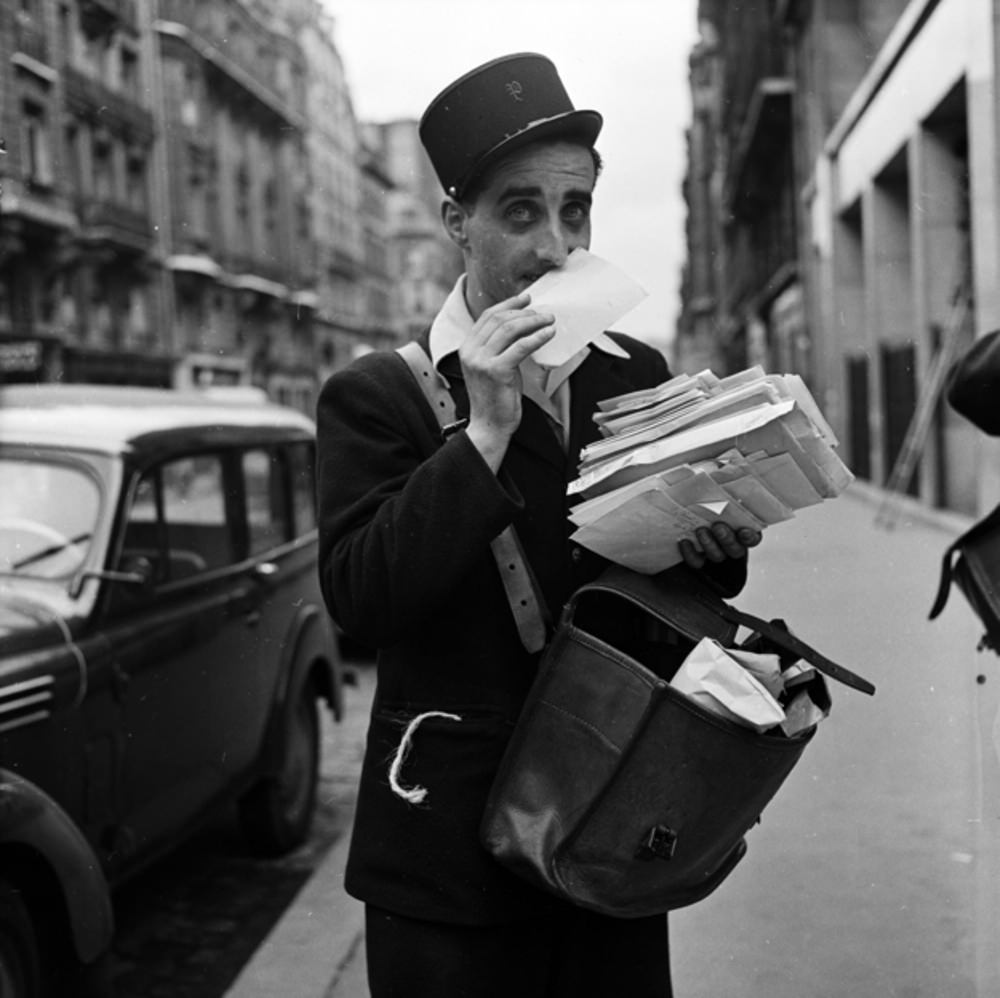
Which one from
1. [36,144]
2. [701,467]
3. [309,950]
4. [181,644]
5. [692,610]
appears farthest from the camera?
[36,144]

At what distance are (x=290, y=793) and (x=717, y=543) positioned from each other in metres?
4.03

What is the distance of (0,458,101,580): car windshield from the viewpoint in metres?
3.84

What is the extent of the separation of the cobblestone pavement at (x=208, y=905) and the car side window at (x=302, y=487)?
4.26 feet

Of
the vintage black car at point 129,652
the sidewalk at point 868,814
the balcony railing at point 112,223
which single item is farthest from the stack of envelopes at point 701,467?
the balcony railing at point 112,223

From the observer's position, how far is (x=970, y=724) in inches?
99.5

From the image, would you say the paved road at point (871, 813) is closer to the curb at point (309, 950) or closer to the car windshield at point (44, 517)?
the curb at point (309, 950)

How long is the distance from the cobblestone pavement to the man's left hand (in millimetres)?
2839

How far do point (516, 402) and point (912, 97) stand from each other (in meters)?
3.70

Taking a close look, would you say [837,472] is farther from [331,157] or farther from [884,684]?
[331,157]

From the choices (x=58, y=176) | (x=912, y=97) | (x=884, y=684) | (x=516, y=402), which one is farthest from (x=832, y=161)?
(x=58, y=176)

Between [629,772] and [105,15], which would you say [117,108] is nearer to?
[105,15]

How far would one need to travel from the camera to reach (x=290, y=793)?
532 cm

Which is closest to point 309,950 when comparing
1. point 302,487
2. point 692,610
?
point 692,610

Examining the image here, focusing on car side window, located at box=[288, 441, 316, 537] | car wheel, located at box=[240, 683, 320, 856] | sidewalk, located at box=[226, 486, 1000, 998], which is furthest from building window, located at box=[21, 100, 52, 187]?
sidewalk, located at box=[226, 486, 1000, 998]
